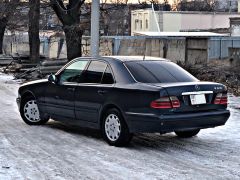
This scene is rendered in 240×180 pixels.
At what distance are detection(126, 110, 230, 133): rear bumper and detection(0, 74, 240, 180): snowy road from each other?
1.34ft

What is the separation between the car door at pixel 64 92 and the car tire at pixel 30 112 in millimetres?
607

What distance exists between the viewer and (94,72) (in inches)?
371

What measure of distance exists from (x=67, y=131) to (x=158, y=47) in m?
15.2

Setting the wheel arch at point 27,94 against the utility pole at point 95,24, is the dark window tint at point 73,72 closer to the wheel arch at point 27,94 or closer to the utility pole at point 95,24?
the wheel arch at point 27,94

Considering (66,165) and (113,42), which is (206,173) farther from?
(113,42)

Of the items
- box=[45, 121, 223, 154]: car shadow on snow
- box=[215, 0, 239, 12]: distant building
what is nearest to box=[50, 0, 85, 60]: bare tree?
box=[45, 121, 223, 154]: car shadow on snow

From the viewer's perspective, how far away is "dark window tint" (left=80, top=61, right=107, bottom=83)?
9266 mm

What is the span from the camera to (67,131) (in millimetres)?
10406

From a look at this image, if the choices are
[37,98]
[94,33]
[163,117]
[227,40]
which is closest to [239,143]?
[163,117]

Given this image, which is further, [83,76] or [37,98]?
[37,98]

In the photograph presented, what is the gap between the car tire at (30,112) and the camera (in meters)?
11.0

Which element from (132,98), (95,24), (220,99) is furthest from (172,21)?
(132,98)

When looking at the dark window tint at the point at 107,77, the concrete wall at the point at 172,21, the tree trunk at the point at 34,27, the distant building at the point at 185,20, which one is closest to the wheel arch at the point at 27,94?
the dark window tint at the point at 107,77

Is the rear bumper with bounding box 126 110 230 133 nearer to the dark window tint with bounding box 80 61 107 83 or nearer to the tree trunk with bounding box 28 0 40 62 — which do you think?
the dark window tint with bounding box 80 61 107 83
